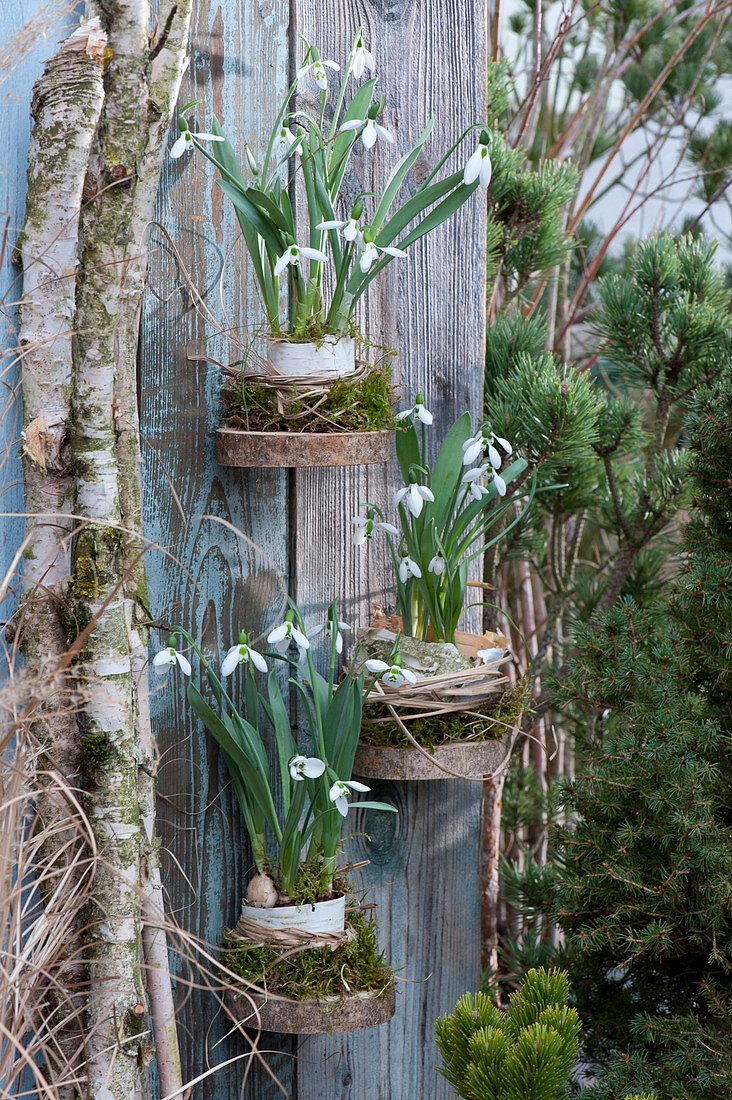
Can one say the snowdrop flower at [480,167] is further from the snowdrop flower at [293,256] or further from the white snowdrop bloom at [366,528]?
the white snowdrop bloom at [366,528]

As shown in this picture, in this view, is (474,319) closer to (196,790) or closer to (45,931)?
(196,790)

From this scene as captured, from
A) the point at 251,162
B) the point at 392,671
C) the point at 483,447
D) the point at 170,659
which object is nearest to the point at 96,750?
the point at 170,659

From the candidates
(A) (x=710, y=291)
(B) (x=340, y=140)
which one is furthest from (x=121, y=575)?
(A) (x=710, y=291)

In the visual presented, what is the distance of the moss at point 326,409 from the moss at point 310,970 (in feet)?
1.98

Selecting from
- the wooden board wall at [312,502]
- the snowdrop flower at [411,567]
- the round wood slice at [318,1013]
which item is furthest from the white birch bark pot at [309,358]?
the round wood slice at [318,1013]

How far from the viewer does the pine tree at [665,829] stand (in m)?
0.96

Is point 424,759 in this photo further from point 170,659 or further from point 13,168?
point 13,168

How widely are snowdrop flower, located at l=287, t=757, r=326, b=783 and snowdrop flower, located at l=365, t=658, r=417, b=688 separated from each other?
0.12 meters

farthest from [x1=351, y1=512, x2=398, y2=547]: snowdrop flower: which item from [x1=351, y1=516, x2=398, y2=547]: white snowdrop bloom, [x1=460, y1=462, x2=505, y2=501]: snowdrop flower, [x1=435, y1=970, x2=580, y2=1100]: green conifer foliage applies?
[x1=435, y1=970, x2=580, y2=1100]: green conifer foliage

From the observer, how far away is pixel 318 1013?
39.0 inches

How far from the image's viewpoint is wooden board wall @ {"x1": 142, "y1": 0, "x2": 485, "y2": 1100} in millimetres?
1120

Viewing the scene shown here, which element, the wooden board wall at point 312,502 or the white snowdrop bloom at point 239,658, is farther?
the wooden board wall at point 312,502

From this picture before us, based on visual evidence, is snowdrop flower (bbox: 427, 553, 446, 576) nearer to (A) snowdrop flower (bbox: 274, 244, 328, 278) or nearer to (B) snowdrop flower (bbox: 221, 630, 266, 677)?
(B) snowdrop flower (bbox: 221, 630, 266, 677)

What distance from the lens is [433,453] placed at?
1.29m
